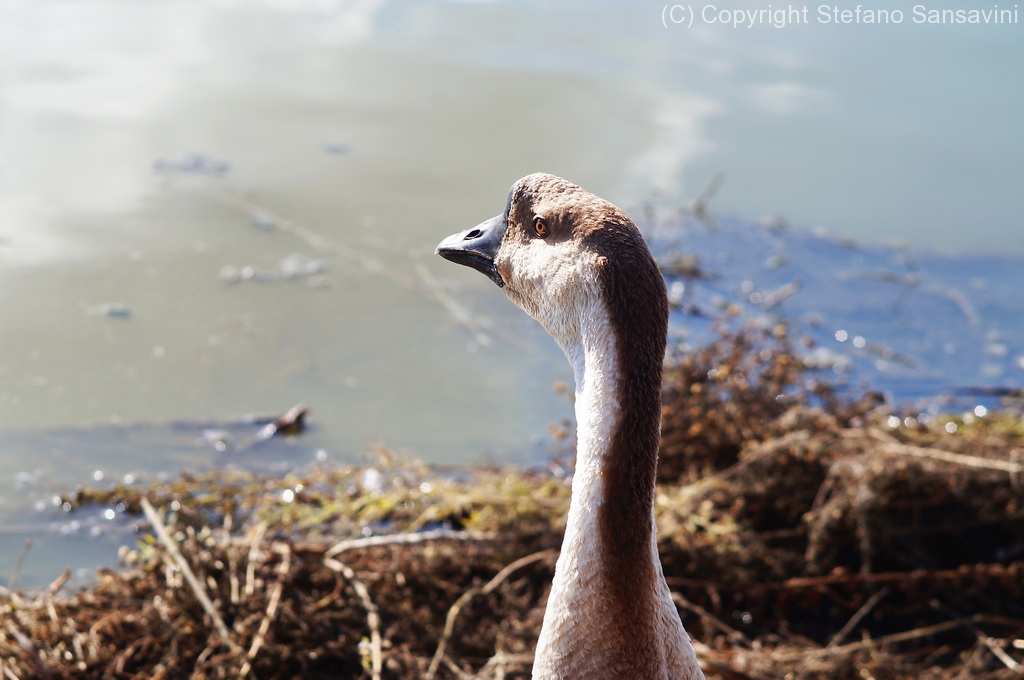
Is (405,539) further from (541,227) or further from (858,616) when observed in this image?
(541,227)

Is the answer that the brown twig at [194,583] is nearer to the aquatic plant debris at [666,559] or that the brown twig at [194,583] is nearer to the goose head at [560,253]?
the aquatic plant debris at [666,559]

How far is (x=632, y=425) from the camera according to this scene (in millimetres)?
1641

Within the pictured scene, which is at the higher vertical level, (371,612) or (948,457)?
(948,457)

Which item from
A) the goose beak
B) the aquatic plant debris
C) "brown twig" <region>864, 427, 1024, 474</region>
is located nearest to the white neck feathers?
the goose beak

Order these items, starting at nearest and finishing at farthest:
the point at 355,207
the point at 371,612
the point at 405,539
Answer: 1. the point at 371,612
2. the point at 405,539
3. the point at 355,207

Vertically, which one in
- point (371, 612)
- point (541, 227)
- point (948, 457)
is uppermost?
point (541, 227)

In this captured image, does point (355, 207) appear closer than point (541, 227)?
No

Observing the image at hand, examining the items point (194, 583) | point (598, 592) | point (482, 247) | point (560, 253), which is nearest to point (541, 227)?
point (560, 253)

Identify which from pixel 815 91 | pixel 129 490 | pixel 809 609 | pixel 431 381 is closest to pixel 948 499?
pixel 809 609

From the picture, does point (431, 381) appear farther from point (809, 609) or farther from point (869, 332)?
point (869, 332)

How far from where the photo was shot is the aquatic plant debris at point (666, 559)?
3141mm

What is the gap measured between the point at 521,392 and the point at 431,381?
1.59ft

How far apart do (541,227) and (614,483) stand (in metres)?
0.58

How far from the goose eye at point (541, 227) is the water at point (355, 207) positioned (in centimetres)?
Answer: 277
